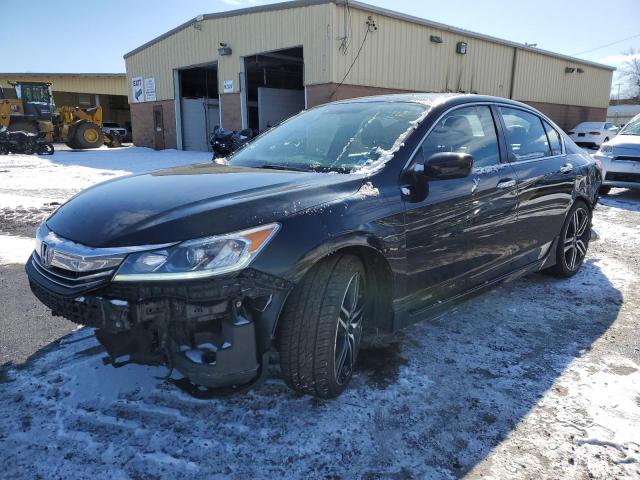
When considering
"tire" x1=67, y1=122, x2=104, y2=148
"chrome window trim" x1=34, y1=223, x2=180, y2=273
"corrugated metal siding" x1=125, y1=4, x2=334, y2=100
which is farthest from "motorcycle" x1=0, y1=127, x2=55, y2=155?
"chrome window trim" x1=34, y1=223, x2=180, y2=273

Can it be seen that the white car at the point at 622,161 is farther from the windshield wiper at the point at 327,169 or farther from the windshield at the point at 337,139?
the windshield wiper at the point at 327,169

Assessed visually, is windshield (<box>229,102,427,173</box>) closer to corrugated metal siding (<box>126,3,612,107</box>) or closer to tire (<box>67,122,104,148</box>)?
corrugated metal siding (<box>126,3,612,107</box>)

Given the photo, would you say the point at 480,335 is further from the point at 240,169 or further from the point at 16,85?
the point at 16,85

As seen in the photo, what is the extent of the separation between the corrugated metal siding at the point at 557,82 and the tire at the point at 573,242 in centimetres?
1968

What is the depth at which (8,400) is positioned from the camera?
2.52 meters

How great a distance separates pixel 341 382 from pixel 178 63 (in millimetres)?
20686

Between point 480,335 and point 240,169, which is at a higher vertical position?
point 240,169

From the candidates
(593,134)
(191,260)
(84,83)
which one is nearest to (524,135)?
(191,260)

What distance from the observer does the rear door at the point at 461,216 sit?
282 cm

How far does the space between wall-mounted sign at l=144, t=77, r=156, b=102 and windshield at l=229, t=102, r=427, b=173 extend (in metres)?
20.7

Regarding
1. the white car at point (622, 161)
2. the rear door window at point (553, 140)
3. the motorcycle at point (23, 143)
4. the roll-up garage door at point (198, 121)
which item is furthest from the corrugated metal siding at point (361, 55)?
the rear door window at point (553, 140)

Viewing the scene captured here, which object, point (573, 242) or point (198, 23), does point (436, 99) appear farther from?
point (198, 23)

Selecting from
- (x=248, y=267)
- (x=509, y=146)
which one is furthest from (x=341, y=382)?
(x=509, y=146)

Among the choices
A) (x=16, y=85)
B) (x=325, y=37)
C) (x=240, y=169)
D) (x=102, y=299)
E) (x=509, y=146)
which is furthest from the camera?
(x=16, y=85)
